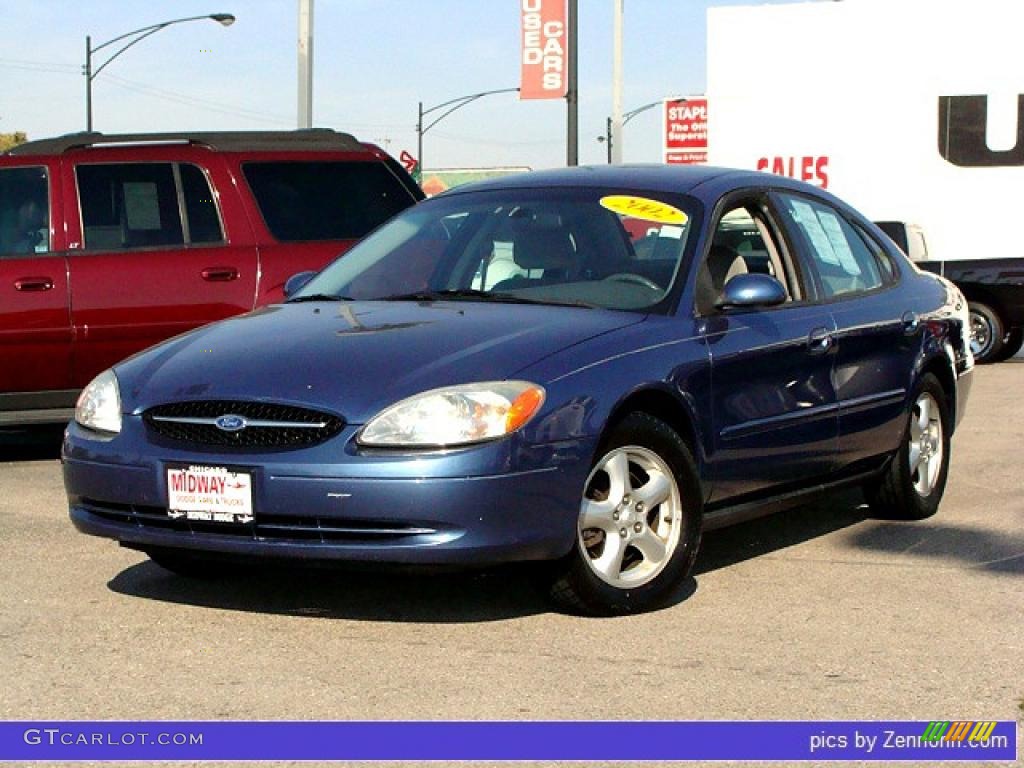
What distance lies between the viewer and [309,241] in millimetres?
10031

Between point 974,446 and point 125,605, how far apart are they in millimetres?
6022

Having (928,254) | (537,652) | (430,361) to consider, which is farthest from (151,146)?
(928,254)

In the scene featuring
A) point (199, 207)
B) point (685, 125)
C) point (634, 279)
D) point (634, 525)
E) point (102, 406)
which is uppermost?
point (685, 125)

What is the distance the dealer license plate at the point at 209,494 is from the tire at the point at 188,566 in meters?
0.63

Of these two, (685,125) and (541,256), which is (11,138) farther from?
(541,256)

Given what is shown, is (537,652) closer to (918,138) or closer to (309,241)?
(309,241)

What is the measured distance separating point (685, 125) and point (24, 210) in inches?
1357

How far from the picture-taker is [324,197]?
33.8 feet

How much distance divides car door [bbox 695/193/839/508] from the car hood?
43 cm

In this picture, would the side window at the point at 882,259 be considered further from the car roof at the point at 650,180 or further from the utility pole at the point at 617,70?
the utility pole at the point at 617,70

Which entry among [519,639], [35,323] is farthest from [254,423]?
[35,323]

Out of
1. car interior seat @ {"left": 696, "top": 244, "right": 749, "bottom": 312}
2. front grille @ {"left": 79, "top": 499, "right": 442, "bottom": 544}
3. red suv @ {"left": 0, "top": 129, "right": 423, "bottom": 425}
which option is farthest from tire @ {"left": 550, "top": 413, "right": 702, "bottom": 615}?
red suv @ {"left": 0, "top": 129, "right": 423, "bottom": 425}

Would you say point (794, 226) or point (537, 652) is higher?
point (794, 226)

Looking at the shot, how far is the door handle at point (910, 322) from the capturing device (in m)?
7.55
